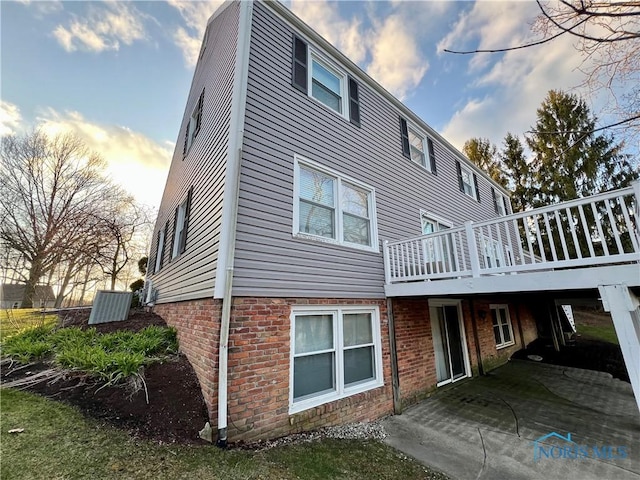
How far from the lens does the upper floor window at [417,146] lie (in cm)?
845

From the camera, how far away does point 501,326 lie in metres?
10.9

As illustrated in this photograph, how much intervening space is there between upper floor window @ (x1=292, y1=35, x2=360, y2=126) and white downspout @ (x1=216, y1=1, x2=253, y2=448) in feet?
3.65

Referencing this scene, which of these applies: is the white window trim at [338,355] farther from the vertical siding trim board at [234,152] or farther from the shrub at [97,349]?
the shrub at [97,349]

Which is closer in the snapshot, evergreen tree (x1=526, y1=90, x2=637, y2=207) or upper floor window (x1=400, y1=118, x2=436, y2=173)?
upper floor window (x1=400, y1=118, x2=436, y2=173)

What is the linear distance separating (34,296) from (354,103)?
2174 cm

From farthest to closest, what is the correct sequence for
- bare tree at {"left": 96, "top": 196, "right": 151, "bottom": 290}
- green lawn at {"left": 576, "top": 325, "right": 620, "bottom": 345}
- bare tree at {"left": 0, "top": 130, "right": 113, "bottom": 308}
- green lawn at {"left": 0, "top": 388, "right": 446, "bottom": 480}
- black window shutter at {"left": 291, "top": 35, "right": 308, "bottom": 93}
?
1. bare tree at {"left": 96, "top": 196, "right": 151, "bottom": 290}
2. bare tree at {"left": 0, "top": 130, "right": 113, "bottom": 308}
3. green lawn at {"left": 576, "top": 325, "right": 620, "bottom": 345}
4. black window shutter at {"left": 291, "top": 35, "right": 308, "bottom": 93}
5. green lawn at {"left": 0, "top": 388, "right": 446, "bottom": 480}

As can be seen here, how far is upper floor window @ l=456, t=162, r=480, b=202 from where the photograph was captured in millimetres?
10844

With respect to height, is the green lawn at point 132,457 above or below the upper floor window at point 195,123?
below

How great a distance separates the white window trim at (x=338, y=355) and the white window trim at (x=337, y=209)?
124 cm

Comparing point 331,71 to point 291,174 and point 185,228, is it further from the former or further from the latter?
point 185,228

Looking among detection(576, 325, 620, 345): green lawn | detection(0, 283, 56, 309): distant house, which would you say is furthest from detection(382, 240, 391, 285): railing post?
detection(576, 325, 620, 345): green lawn

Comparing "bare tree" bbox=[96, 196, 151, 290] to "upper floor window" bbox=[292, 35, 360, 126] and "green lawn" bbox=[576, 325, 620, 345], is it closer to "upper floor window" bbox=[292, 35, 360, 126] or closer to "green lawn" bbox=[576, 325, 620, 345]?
"upper floor window" bbox=[292, 35, 360, 126]

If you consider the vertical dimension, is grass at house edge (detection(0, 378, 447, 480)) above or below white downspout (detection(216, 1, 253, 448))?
below

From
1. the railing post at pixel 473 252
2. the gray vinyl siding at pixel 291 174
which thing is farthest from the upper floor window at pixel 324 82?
the railing post at pixel 473 252
